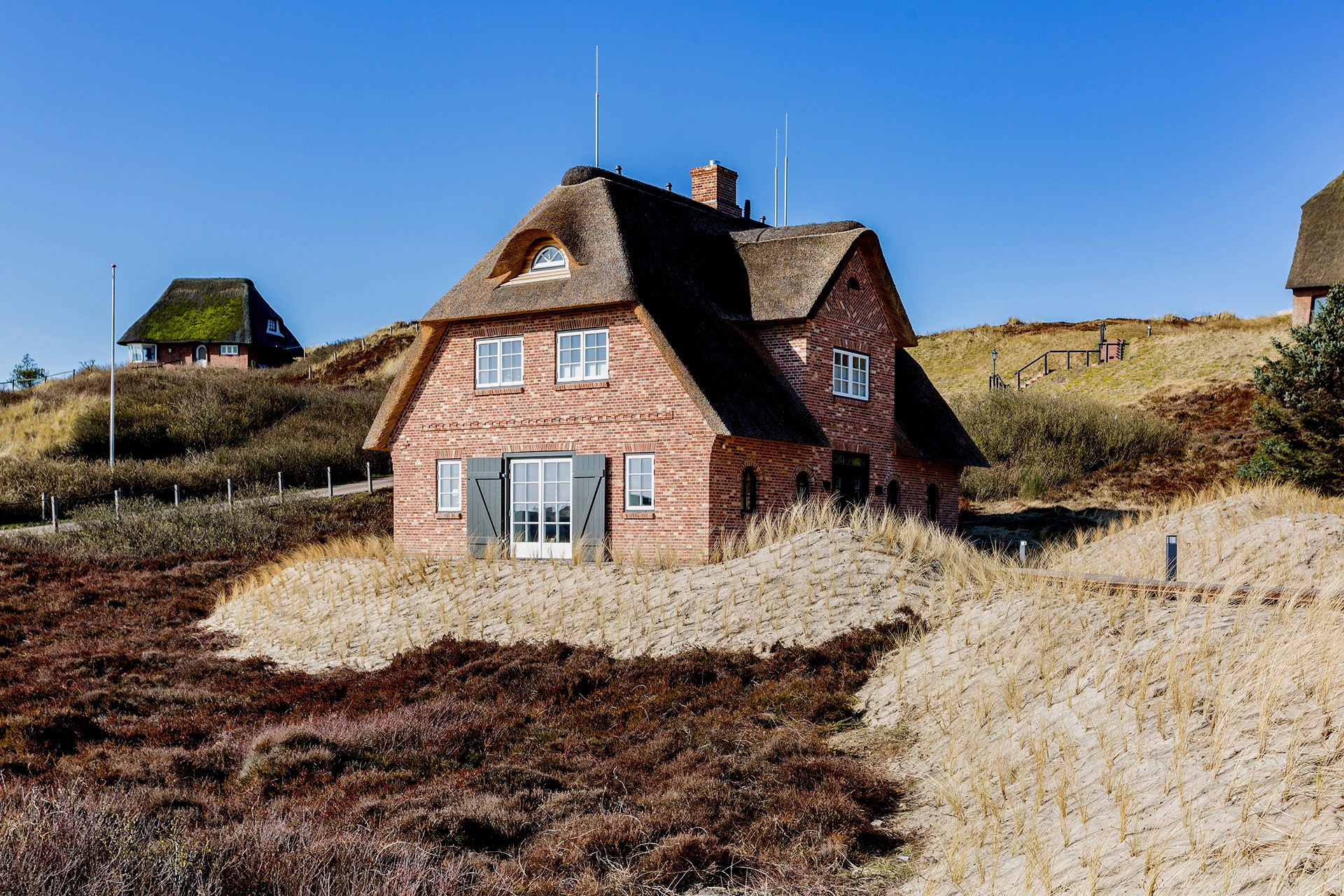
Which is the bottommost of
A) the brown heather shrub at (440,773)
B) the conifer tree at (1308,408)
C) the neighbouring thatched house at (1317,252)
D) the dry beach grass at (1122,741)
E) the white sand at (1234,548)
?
the brown heather shrub at (440,773)

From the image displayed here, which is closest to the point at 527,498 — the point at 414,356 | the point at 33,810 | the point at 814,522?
the point at 414,356

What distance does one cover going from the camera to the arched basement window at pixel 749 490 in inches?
791

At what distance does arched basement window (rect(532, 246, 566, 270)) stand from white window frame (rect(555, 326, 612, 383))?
143 centimetres

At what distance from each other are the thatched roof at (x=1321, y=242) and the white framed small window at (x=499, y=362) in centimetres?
3408

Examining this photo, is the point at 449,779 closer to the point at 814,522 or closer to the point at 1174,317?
the point at 814,522

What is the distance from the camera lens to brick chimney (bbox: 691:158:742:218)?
2659cm

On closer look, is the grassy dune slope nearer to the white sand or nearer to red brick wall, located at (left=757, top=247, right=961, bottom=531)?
the white sand

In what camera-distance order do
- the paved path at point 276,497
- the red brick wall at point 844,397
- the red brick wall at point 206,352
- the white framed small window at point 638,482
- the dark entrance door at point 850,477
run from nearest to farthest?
the white framed small window at point 638,482 → the red brick wall at point 844,397 → the dark entrance door at point 850,477 → the paved path at point 276,497 → the red brick wall at point 206,352

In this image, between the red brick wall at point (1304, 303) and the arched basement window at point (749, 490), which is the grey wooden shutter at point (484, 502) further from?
the red brick wall at point (1304, 303)

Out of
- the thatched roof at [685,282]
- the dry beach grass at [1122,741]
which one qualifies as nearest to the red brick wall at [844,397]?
the thatched roof at [685,282]

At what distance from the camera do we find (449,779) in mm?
10172

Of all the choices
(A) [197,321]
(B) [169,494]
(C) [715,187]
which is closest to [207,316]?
(A) [197,321]

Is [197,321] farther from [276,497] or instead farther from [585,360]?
[585,360]

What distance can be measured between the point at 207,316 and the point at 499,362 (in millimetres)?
54735
